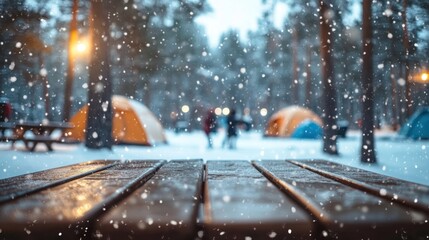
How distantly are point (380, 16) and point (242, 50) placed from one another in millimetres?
38183

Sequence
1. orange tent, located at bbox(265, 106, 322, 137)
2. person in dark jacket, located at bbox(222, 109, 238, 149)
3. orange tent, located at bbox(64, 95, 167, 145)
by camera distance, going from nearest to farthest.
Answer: orange tent, located at bbox(64, 95, 167, 145), person in dark jacket, located at bbox(222, 109, 238, 149), orange tent, located at bbox(265, 106, 322, 137)

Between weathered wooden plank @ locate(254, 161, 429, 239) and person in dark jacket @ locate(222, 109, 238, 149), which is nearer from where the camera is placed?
weathered wooden plank @ locate(254, 161, 429, 239)

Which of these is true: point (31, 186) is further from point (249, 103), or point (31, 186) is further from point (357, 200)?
point (249, 103)

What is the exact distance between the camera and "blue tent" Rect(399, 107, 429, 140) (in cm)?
2014

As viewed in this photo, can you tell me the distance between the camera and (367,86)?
866cm

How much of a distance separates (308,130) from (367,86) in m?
13.4

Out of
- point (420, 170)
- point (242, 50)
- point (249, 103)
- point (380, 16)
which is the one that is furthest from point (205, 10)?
point (249, 103)

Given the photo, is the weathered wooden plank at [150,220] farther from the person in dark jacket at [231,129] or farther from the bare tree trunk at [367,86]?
the person in dark jacket at [231,129]

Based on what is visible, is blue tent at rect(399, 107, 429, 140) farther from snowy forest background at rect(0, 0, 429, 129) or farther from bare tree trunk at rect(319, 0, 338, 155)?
bare tree trunk at rect(319, 0, 338, 155)

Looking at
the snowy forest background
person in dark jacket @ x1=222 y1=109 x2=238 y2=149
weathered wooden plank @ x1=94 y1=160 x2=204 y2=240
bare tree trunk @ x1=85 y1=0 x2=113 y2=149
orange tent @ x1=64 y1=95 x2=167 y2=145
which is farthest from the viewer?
person in dark jacket @ x1=222 y1=109 x2=238 y2=149

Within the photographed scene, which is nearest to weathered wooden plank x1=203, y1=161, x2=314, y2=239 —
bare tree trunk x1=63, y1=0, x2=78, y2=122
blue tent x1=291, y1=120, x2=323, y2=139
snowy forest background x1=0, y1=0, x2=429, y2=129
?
snowy forest background x1=0, y1=0, x2=429, y2=129

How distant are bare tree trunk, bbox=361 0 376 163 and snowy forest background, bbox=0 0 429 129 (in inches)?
42.1

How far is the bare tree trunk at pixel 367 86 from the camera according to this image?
28.1 feet

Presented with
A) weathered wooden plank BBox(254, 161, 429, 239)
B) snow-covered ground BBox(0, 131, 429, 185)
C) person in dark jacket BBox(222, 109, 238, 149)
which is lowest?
snow-covered ground BBox(0, 131, 429, 185)
